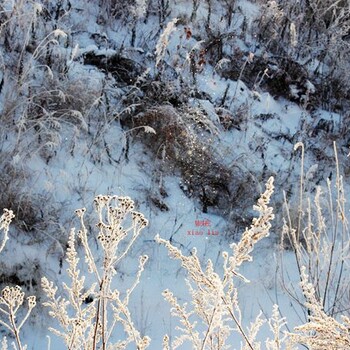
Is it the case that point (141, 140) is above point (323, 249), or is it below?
below

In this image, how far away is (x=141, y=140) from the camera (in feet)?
15.5

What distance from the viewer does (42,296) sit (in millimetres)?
3531

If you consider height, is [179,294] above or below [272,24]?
below

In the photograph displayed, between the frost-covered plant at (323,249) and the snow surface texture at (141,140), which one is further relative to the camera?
the snow surface texture at (141,140)

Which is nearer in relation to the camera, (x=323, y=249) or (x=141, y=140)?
(x=323, y=249)

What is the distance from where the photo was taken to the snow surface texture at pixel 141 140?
386 centimetres

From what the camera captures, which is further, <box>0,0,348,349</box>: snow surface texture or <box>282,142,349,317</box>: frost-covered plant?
<box>0,0,348,349</box>: snow surface texture

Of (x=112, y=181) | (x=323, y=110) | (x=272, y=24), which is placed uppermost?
(x=272, y=24)

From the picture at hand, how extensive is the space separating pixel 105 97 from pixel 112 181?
81 cm

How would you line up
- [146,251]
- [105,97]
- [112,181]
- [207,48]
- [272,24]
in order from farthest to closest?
1. [272,24]
2. [207,48]
3. [105,97]
4. [112,181]
5. [146,251]

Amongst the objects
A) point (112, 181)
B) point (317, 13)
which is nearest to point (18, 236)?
point (112, 181)

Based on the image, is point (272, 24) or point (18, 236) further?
point (272, 24)

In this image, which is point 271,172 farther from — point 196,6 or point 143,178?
point 196,6

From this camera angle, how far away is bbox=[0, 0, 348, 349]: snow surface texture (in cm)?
386
